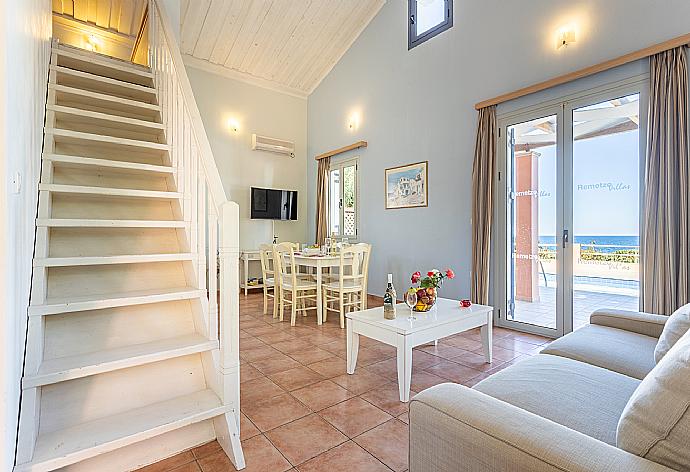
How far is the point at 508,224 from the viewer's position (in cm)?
408

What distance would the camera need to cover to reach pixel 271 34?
19.8ft

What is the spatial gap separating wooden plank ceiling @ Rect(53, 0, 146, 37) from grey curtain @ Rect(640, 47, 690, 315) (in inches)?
258

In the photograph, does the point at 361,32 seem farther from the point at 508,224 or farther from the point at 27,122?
the point at 27,122

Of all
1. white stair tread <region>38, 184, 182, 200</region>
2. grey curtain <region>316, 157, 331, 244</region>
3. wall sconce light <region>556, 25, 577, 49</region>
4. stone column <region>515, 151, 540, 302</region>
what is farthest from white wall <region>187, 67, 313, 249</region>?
wall sconce light <region>556, 25, 577, 49</region>

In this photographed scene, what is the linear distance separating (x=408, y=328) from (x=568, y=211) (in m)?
2.33

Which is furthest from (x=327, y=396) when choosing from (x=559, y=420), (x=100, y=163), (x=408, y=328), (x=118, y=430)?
(x=100, y=163)

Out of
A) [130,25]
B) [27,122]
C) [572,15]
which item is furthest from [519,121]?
[130,25]

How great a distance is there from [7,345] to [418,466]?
4.11 feet

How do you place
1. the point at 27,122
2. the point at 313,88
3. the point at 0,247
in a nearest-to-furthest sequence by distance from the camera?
the point at 0,247, the point at 27,122, the point at 313,88

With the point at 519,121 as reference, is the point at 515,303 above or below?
below

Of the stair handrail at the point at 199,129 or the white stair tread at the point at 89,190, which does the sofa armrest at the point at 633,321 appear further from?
the white stair tread at the point at 89,190

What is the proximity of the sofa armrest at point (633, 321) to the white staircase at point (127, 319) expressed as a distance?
217cm

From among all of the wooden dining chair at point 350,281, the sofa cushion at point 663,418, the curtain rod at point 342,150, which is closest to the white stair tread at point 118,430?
the sofa cushion at point 663,418

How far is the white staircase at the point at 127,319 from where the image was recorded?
4.96 ft
